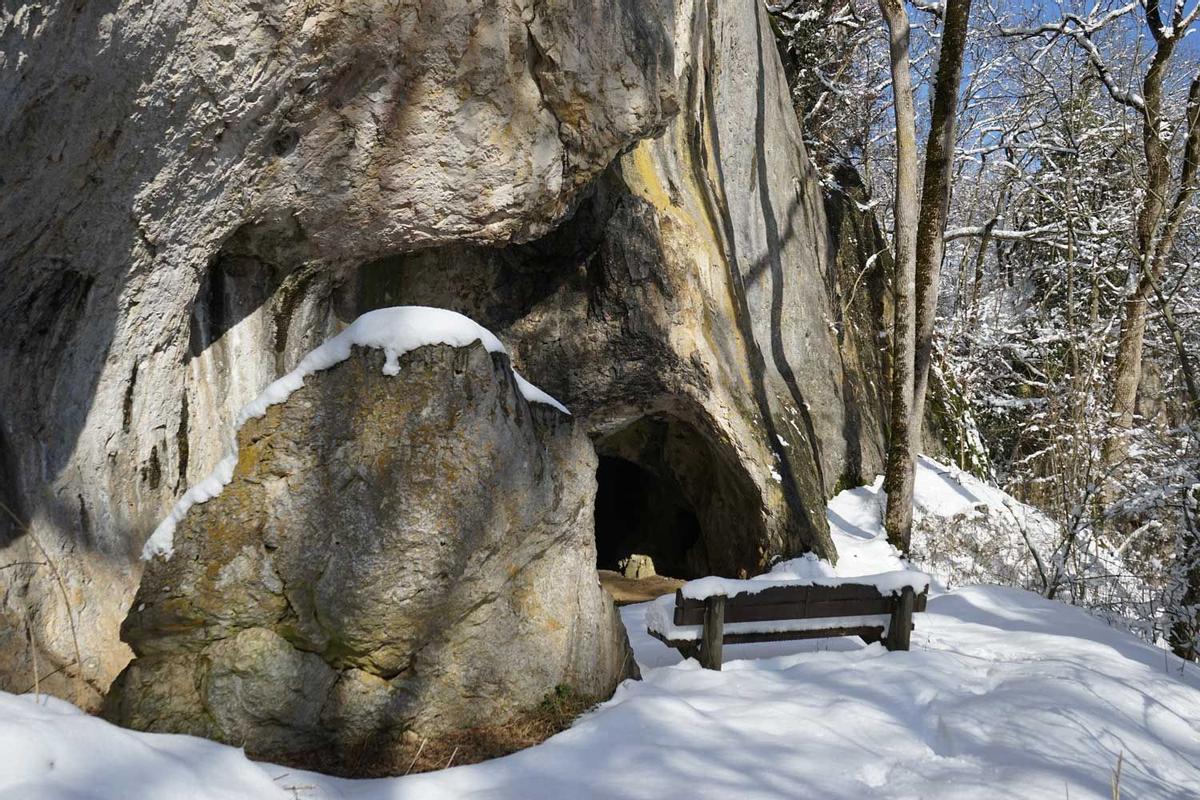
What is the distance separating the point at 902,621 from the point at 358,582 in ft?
11.6

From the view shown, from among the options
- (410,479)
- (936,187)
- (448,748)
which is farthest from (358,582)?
(936,187)

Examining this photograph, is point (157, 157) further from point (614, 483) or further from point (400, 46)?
point (614, 483)

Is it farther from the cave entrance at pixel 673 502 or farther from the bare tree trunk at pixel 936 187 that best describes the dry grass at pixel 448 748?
the bare tree trunk at pixel 936 187

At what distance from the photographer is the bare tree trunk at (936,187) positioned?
361 inches

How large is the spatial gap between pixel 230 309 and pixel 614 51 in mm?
3111

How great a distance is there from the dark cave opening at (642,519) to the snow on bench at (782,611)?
19.0 ft

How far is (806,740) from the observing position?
4066 millimetres

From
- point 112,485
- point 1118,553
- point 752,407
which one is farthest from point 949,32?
point 112,485

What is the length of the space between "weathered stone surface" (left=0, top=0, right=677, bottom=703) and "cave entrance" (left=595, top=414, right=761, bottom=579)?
3.53m

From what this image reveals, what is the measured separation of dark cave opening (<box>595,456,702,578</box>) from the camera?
1229 centimetres

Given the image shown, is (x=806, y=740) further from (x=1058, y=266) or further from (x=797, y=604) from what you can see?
(x=1058, y=266)

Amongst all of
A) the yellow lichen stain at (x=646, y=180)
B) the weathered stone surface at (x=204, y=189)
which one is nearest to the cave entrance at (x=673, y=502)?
the yellow lichen stain at (x=646, y=180)

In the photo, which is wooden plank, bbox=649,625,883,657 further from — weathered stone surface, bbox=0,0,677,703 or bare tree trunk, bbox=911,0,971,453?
bare tree trunk, bbox=911,0,971,453

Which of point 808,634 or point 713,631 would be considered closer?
point 713,631
